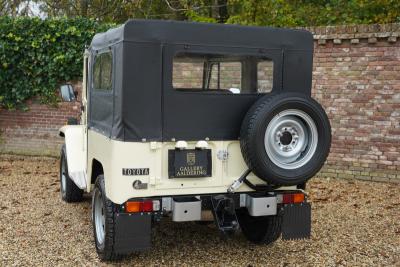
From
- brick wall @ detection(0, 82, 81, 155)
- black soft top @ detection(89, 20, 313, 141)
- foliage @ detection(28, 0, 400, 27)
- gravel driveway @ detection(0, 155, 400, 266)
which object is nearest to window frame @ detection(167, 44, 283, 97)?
black soft top @ detection(89, 20, 313, 141)

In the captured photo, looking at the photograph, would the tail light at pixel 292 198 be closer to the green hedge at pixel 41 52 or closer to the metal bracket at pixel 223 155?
the metal bracket at pixel 223 155

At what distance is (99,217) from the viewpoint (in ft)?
17.0

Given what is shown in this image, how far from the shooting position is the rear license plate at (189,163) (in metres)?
4.54

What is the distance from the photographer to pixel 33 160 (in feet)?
36.9

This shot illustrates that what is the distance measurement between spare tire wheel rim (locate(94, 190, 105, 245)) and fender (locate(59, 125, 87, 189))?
0.97 m

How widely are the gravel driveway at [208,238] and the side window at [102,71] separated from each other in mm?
1730

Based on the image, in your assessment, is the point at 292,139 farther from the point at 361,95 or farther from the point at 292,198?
the point at 361,95

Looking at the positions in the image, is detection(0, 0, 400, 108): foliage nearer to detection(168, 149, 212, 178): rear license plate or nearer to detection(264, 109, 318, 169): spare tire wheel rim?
detection(168, 149, 212, 178): rear license plate

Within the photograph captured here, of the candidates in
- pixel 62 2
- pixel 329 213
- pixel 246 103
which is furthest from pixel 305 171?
pixel 62 2

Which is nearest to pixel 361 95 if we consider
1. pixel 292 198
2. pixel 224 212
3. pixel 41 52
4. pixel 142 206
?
pixel 292 198

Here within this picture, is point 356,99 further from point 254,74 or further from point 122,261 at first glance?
point 122,261

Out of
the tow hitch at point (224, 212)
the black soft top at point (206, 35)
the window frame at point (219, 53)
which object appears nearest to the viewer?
the black soft top at point (206, 35)

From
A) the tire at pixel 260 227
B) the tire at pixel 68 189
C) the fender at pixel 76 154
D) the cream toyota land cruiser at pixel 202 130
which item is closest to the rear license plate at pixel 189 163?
the cream toyota land cruiser at pixel 202 130

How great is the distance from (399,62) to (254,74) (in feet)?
14.7
